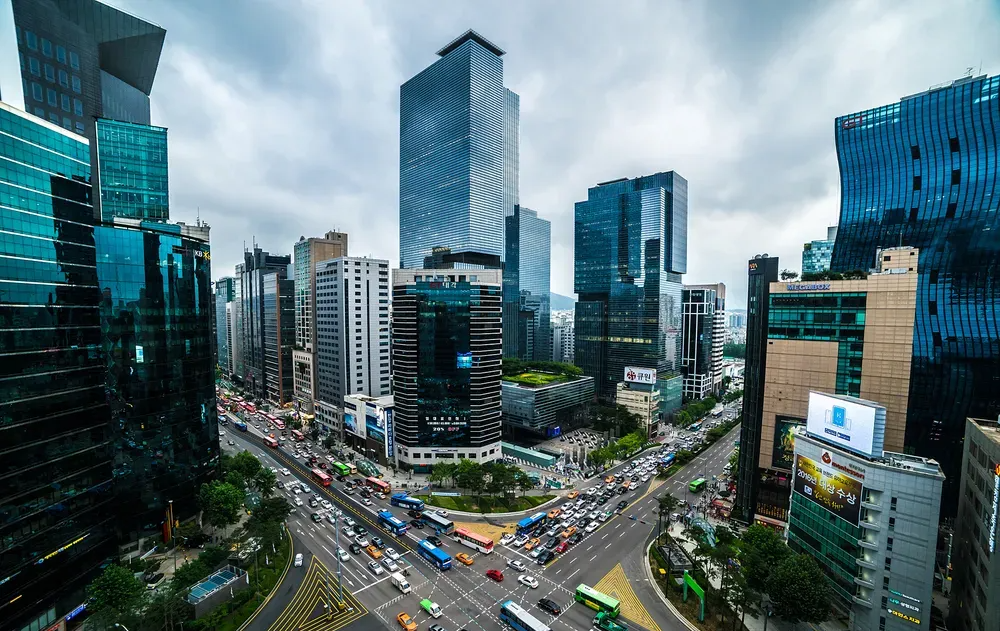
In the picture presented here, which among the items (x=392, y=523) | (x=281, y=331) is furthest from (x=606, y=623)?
(x=281, y=331)

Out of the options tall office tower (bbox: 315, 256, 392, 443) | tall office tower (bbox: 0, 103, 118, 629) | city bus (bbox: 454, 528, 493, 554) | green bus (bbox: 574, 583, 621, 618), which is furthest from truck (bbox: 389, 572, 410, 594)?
tall office tower (bbox: 315, 256, 392, 443)

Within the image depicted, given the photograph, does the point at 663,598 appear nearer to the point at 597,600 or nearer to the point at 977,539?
the point at 597,600

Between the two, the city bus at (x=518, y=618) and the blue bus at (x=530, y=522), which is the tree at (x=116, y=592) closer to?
the city bus at (x=518, y=618)

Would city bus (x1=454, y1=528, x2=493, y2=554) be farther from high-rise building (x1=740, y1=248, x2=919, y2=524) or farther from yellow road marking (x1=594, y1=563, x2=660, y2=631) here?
high-rise building (x1=740, y1=248, x2=919, y2=524)

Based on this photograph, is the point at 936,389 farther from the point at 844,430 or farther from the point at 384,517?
the point at 384,517

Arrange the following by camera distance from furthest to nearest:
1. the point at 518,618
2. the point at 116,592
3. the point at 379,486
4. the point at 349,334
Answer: the point at 349,334 → the point at 379,486 → the point at 518,618 → the point at 116,592

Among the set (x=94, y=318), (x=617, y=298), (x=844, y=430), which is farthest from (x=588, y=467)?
(x=94, y=318)
